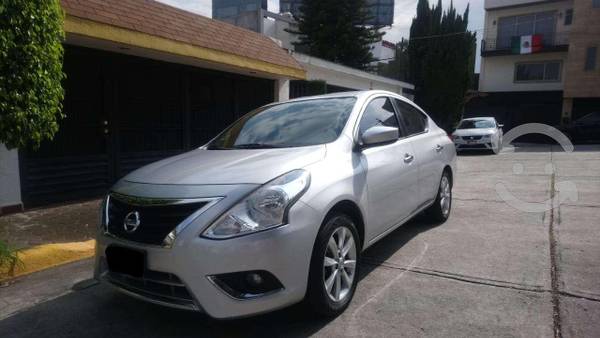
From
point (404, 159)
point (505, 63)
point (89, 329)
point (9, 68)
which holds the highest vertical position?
point (505, 63)

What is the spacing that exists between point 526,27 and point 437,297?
32.3 metres

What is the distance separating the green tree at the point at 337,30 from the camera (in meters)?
25.6

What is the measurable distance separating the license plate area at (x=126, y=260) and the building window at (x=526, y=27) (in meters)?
32.7

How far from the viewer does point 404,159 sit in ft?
13.1

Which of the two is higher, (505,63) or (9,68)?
(505,63)

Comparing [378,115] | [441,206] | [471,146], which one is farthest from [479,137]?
[378,115]

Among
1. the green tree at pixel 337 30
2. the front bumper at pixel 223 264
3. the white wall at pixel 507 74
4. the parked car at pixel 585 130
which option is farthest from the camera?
the white wall at pixel 507 74

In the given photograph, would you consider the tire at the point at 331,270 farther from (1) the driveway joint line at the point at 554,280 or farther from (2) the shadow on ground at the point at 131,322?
(1) the driveway joint line at the point at 554,280

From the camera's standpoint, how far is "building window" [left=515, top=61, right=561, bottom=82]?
95.1 ft

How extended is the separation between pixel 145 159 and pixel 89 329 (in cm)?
516

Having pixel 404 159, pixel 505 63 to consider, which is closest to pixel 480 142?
pixel 404 159

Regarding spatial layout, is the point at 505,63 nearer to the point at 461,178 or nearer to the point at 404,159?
the point at 461,178

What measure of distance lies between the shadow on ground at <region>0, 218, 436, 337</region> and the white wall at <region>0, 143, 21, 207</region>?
3038 millimetres

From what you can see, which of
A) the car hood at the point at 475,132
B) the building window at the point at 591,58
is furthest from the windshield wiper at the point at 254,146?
the building window at the point at 591,58
